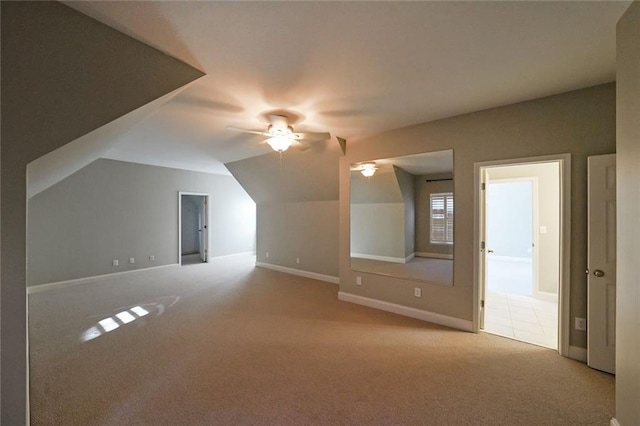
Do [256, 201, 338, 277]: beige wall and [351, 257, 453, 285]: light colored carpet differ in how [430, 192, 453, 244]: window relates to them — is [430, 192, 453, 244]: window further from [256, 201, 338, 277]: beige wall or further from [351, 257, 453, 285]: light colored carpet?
[256, 201, 338, 277]: beige wall

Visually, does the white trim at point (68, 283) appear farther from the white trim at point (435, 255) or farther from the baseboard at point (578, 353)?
Answer: the baseboard at point (578, 353)

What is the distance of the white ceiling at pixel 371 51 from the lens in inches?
57.1

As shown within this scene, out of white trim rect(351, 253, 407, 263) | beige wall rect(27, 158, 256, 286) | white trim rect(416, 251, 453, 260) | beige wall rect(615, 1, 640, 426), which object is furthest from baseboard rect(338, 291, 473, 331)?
beige wall rect(27, 158, 256, 286)

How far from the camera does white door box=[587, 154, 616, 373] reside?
217 centimetres

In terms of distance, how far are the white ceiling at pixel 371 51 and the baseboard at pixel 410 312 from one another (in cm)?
247

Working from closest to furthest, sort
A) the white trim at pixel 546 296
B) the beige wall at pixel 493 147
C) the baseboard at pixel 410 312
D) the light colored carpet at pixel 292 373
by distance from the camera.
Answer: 1. the light colored carpet at pixel 292 373
2. the beige wall at pixel 493 147
3. the baseboard at pixel 410 312
4. the white trim at pixel 546 296

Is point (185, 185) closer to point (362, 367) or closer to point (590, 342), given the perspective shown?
point (362, 367)

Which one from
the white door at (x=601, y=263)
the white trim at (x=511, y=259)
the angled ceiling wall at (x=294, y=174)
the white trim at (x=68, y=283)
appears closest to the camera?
the white door at (x=601, y=263)

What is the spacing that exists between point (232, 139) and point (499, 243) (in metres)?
7.68

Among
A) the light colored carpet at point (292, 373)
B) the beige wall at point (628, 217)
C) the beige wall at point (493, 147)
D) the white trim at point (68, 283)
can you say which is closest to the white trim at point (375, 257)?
the beige wall at point (493, 147)

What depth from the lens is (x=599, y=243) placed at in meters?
2.23

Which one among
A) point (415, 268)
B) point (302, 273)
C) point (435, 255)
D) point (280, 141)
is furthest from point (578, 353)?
point (302, 273)

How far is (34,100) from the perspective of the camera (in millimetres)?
1450

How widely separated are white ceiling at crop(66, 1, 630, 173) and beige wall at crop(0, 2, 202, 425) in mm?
180
